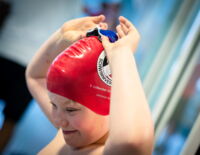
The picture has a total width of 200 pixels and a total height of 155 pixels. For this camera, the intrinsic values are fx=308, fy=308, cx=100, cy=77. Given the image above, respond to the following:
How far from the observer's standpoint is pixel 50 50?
3.52 feet

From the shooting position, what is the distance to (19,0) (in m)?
2.51

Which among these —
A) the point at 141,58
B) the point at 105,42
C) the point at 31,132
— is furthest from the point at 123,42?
the point at 31,132

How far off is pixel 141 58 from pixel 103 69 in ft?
4.38

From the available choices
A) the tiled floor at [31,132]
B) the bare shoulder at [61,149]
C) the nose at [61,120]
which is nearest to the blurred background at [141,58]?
the tiled floor at [31,132]

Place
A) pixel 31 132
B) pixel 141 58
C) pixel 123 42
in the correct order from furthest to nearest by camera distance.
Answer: pixel 31 132 < pixel 141 58 < pixel 123 42

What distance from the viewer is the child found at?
65 centimetres

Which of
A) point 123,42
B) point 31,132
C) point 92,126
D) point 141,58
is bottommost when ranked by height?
point 31,132

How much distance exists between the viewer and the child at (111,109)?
646mm

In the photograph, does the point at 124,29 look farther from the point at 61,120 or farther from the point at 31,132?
the point at 31,132

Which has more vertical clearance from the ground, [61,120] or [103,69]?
[103,69]

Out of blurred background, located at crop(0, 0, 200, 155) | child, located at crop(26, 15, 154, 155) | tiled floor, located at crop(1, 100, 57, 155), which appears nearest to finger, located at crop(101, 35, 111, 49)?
child, located at crop(26, 15, 154, 155)

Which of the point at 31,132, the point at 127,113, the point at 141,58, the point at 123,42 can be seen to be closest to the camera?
the point at 127,113

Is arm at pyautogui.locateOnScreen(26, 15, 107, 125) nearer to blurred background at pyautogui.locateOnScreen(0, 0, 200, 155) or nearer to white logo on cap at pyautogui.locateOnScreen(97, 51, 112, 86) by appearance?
white logo on cap at pyautogui.locateOnScreen(97, 51, 112, 86)

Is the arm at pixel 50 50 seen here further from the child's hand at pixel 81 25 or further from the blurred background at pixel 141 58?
the blurred background at pixel 141 58
